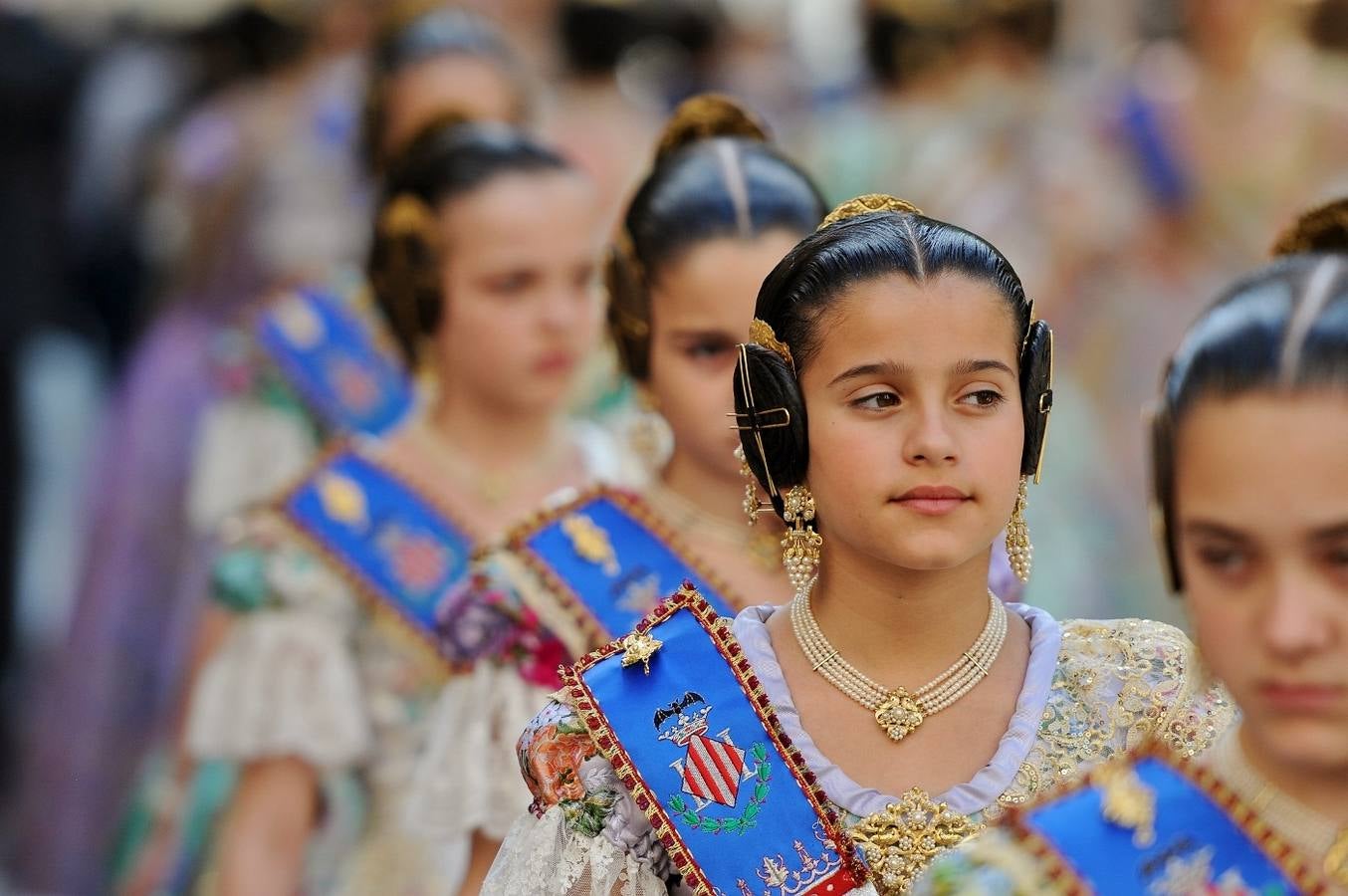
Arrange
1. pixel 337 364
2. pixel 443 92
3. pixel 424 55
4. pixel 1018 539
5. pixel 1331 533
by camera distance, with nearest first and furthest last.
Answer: pixel 1331 533, pixel 1018 539, pixel 337 364, pixel 443 92, pixel 424 55

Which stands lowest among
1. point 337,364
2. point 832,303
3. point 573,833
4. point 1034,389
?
point 573,833

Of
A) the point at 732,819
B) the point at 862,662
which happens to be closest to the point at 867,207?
the point at 862,662

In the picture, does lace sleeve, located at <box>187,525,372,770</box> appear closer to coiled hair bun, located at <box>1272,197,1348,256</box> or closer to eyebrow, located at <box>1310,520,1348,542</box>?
coiled hair bun, located at <box>1272,197,1348,256</box>

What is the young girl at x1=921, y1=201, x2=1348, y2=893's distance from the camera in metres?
2.29

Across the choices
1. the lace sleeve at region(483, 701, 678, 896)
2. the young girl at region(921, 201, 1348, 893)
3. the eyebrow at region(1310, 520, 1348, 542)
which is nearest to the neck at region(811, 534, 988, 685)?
the lace sleeve at region(483, 701, 678, 896)

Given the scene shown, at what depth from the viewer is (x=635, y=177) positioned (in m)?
7.90

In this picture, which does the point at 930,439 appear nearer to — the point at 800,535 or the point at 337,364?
the point at 800,535

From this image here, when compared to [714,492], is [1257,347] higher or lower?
higher

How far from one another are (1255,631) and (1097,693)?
68 cm

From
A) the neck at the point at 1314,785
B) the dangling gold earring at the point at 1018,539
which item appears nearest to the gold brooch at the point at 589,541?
the dangling gold earring at the point at 1018,539

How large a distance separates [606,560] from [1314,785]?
169 centimetres

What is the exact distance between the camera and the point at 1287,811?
2414 mm

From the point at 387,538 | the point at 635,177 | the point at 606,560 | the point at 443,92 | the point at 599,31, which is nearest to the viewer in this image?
the point at 606,560

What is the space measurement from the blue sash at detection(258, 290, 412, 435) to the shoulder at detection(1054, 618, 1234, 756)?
10.6 feet
